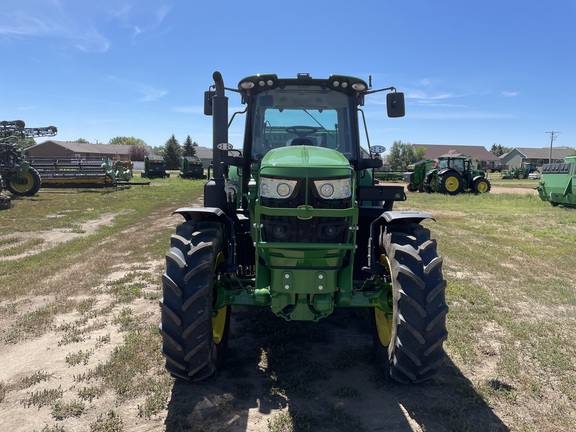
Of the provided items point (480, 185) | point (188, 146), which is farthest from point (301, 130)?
point (188, 146)

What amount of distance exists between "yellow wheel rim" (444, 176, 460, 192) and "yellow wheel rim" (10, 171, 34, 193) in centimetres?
2212

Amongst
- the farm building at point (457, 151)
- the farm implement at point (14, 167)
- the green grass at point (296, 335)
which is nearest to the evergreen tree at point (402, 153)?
the farm building at point (457, 151)

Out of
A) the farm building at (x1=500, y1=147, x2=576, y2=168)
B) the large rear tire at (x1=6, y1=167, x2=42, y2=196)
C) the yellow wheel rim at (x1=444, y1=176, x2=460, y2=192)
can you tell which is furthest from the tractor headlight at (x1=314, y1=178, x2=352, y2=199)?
the farm building at (x1=500, y1=147, x2=576, y2=168)

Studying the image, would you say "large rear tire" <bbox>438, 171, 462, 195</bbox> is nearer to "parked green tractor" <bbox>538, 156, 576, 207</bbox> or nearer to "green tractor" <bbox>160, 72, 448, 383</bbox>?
"parked green tractor" <bbox>538, 156, 576, 207</bbox>

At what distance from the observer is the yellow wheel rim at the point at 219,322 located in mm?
3904

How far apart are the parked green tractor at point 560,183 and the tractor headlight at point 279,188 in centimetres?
1658

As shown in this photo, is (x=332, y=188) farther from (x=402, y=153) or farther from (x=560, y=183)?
(x=402, y=153)

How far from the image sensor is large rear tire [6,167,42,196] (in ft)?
65.0

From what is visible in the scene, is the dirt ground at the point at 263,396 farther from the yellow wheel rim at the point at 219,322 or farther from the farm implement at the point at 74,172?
the farm implement at the point at 74,172

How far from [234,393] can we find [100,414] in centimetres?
103

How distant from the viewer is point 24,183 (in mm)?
20016

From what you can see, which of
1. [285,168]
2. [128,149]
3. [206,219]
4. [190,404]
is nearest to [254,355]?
[190,404]

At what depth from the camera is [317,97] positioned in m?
4.68

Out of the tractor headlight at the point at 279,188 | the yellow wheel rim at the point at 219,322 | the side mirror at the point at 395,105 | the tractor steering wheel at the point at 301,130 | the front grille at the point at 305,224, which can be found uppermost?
the side mirror at the point at 395,105
